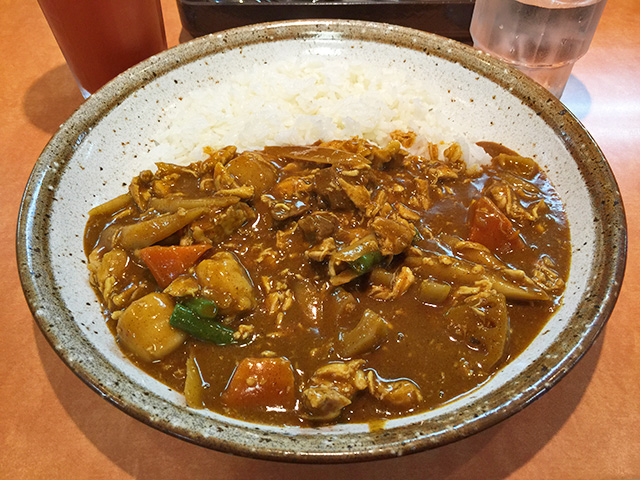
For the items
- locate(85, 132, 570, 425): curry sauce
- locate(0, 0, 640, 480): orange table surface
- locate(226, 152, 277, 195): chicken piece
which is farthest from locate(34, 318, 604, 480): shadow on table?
locate(226, 152, 277, 195): chicken piece

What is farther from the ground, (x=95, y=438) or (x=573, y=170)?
(x=573, y=170)

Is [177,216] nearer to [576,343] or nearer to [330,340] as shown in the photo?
[330,340]

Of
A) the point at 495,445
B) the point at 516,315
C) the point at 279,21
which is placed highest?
the point at 279,21

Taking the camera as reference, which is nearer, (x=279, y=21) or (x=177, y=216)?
(x=177, y=216)

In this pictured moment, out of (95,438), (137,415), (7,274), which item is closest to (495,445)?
(137,415)

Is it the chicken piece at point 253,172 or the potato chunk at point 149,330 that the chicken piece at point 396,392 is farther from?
the chicken piece at point 253,172

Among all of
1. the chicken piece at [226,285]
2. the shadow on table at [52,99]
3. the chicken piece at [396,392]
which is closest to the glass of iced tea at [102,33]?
the shadow on table at [52,99]
